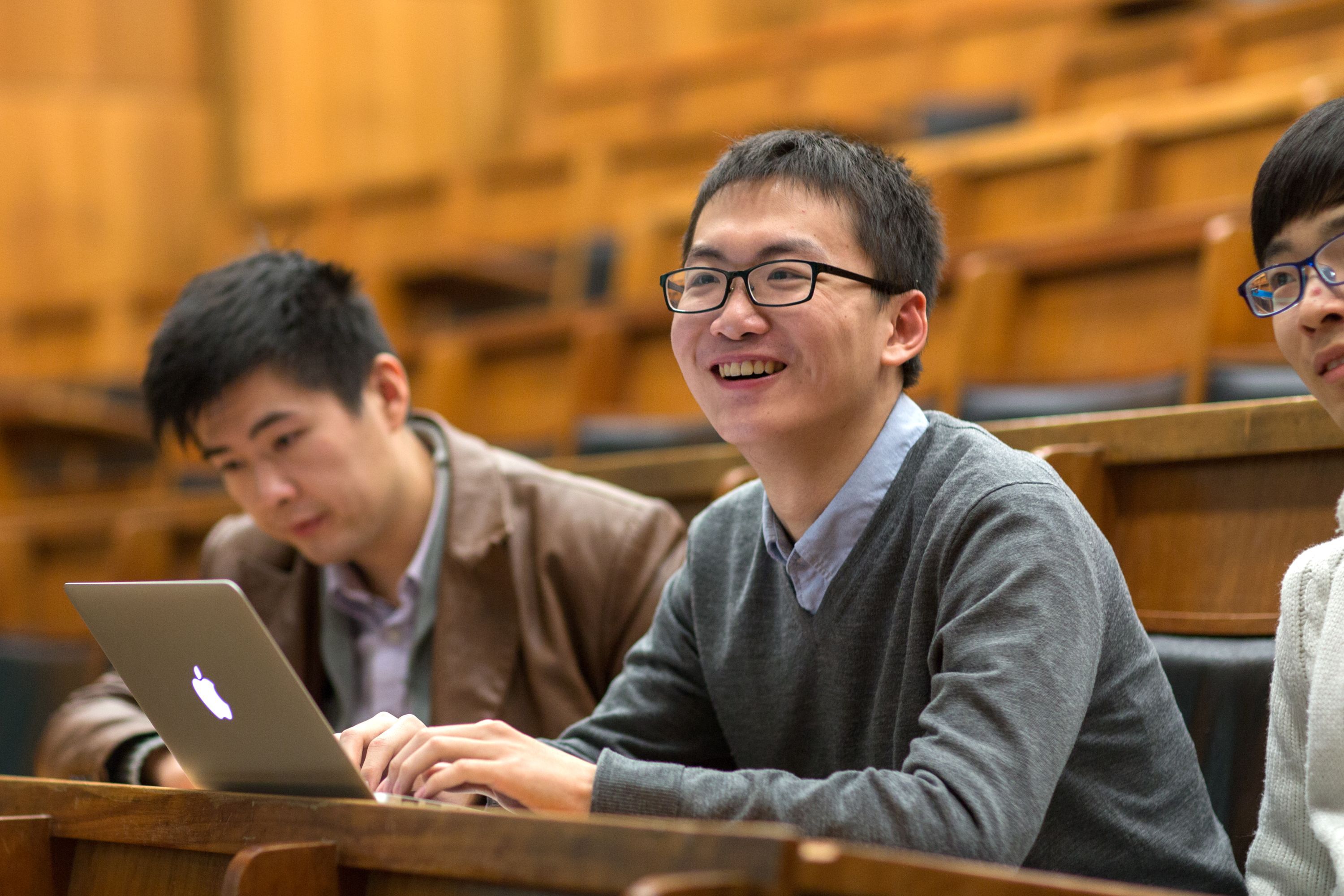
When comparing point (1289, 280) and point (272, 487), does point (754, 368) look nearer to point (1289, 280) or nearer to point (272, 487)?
point (1289, 280)

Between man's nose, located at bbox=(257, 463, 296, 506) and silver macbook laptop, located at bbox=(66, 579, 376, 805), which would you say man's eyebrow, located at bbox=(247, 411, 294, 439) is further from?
silver macbook laptop, located at bbox=(66, 579, 376, 805)

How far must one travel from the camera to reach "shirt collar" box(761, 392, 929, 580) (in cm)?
36

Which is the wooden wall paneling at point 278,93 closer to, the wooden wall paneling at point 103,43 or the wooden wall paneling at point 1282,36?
the wooden wall paneling at point 103,43

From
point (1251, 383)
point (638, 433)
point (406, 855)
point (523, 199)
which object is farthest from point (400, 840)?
point (523, 199)

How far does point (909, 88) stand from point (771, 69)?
0.53 feet

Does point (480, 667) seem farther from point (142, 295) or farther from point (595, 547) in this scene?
point (142, 295)

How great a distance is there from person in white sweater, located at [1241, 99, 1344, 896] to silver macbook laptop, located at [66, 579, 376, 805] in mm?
202

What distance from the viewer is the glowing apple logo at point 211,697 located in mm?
312

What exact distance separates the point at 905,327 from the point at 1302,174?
0.10 metres

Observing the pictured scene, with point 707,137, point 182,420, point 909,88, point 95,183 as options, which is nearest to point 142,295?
point 95,183

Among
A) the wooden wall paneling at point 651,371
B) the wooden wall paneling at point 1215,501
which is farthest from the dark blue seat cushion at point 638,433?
the wooden wall paneling at point 1215,501

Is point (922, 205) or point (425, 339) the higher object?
point (922, 205)

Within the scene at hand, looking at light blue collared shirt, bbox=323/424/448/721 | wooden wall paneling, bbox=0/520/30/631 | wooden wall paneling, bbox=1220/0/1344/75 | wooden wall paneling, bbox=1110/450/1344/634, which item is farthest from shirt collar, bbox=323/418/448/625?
wooden wall paneling, bbox=1220/0/1344/75

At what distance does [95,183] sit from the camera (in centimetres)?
186
